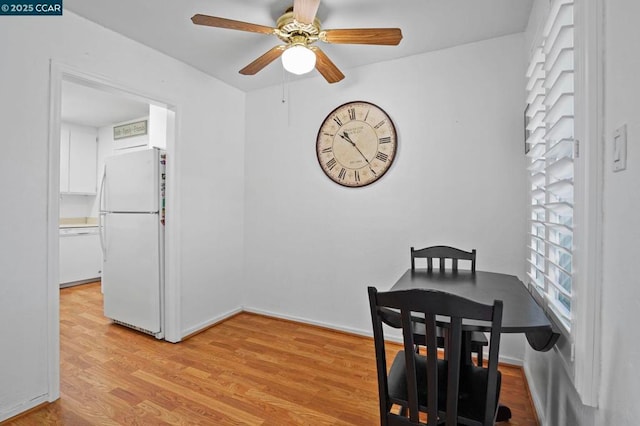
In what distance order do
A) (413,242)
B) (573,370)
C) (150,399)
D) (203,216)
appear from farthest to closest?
1. (203,216)
2. (413,242)
3. (150,399)
4. (573,370)

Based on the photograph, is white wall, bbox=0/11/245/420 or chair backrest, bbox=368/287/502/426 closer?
chair backrest, bbox=368/287/502/426

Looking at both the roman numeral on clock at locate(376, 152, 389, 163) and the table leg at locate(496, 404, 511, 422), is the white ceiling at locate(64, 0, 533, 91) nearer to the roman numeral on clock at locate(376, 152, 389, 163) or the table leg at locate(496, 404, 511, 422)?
the roman numeral on clock at locate(376, 152, 389, 163)

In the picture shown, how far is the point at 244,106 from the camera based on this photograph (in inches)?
140

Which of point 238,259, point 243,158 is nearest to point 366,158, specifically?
point 243,158

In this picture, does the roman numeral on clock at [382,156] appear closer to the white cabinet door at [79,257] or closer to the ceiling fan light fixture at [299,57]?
the ceiling fan light fixture at [299,57]

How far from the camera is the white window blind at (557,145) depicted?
1.23 m

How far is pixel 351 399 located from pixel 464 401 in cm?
95

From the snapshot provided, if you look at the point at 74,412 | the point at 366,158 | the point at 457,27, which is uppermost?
the point at 457,27

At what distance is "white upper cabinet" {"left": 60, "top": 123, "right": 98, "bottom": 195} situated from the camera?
4.86 meters

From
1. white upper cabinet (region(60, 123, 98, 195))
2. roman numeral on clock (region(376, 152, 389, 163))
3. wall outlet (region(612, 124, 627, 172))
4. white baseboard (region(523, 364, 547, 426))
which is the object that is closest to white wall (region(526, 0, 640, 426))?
wall outlet (region(612, 124, 627, 172))

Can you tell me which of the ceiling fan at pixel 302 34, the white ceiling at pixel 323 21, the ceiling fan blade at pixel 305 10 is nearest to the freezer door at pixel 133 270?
the white ceiling at pixel 323 21

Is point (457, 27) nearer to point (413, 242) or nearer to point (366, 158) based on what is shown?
point (366, 158)

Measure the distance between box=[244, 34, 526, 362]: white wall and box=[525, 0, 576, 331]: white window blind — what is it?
2.28ft

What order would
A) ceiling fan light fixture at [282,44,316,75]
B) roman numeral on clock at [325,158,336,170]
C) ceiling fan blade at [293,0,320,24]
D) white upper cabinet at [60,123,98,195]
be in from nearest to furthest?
ceiling fan blade at [293,0,320,24] < ceiling fan light fixture at [282,44,316,75] < roman numeral on clock at [325,158,336,170] < white upper cabinet at [60,123,98,195]
